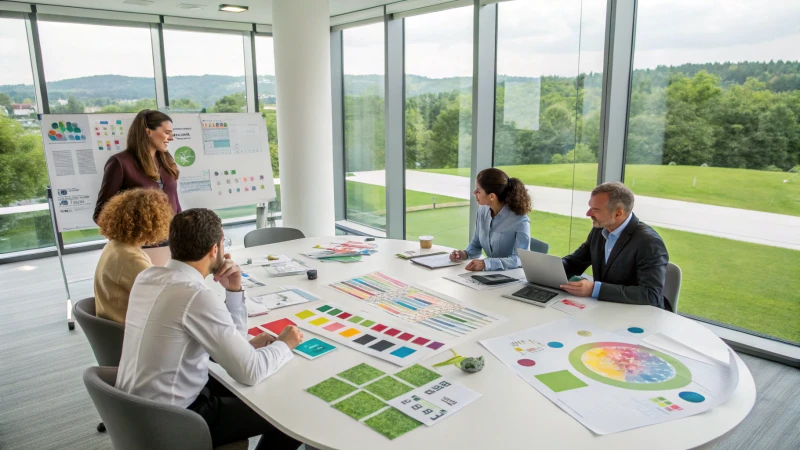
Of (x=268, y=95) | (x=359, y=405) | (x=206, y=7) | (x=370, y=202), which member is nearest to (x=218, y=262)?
(x=359, y=405)

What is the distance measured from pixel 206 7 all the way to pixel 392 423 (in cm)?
633

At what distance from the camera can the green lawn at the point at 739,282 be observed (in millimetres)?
4008

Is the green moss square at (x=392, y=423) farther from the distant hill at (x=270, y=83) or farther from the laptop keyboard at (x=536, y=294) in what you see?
the distant hill at (x=270, y=83)

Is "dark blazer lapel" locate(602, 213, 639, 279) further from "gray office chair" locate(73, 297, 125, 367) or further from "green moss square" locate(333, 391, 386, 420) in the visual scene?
"gray office chair" locate(73, 297, 125, 367)

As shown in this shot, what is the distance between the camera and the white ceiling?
6.25 m

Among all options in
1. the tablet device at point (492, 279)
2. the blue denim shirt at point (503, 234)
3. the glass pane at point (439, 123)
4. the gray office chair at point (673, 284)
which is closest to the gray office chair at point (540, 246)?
the blue denim shirt at point (503, 234)

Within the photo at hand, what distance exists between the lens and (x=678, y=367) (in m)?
2.08

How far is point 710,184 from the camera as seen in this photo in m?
4.35

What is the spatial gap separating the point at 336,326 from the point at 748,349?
3.36 metres

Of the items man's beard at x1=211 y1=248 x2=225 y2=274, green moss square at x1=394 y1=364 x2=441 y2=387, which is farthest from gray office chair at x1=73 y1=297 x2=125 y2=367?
green moss square at x1=394 y1=364 x2=441 y2=387

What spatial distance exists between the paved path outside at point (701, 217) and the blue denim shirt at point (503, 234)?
1.66 meters

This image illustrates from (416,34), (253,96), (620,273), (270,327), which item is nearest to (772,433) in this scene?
(620,273)

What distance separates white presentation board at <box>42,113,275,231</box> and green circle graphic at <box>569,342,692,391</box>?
4.55m

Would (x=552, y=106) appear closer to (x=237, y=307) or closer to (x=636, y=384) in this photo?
(x=636, y=384)
